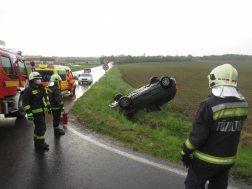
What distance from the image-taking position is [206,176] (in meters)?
2.14

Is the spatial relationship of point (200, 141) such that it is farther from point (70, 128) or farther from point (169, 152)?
point (70, 128)

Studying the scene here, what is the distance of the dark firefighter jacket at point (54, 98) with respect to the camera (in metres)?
5.53

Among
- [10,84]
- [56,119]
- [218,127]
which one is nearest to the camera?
[218,127]

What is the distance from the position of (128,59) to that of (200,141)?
139 meters

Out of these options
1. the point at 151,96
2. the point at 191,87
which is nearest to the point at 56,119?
the point at 151,96

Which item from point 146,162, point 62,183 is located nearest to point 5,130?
point 62,183

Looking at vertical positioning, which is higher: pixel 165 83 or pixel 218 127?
pixel 218 127

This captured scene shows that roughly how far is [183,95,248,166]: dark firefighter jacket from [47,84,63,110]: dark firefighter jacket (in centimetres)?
446

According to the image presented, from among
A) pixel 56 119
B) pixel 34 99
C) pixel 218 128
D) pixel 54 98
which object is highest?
pixel 218 128

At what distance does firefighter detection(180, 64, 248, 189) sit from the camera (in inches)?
78.2

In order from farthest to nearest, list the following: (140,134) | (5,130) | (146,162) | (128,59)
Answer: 1. (128,59)
2. (5,130)
3. (140,134)
4. (146,162)

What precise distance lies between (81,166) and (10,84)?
15.3 feet

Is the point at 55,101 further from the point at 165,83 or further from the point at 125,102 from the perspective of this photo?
the point at 165,83

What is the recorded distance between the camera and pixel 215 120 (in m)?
2.01
